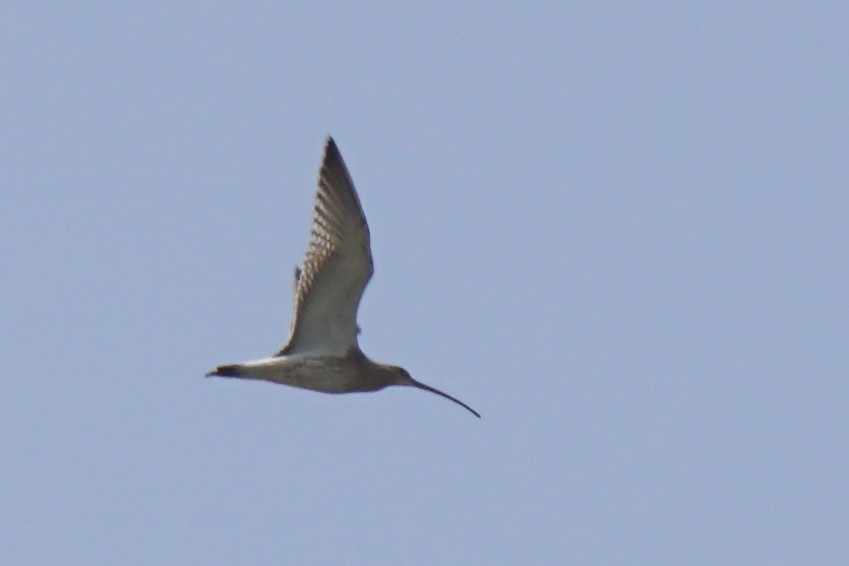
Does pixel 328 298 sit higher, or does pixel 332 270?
pixel 332 270

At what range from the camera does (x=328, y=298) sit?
23859 millimetres

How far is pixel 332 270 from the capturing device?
23656 mm

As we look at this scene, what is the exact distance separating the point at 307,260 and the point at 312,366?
1.11m

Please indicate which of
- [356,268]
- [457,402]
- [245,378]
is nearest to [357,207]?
[356,268]

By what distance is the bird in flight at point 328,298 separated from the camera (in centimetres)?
2355

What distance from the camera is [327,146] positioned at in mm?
23922

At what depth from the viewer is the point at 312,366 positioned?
23.9 meters

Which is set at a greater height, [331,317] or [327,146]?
[327,146]

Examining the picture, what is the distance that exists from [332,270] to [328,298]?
356 millimetres

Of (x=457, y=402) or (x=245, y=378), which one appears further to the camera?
(x=457, y=402)

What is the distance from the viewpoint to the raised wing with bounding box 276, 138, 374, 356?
2353cm

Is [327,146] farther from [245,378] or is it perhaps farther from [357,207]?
[245,378]

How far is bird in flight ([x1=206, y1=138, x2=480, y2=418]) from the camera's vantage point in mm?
23547

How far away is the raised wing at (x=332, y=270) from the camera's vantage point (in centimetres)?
2353
